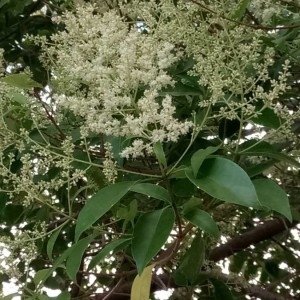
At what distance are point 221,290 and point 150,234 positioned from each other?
21.2 inches

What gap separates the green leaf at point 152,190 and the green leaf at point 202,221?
0.03m

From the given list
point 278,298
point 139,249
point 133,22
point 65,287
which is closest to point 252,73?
point 133,22

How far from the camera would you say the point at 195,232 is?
1035 mm

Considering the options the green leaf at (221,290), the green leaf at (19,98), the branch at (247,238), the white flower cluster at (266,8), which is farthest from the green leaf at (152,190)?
the branch at (247,238)

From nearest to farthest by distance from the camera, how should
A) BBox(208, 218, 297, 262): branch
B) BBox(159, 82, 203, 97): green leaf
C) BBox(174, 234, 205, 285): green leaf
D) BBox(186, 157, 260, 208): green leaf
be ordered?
1. BBox(186, 157, 260, 208): green leaf
2. BBox(159, 82, 203, 97): green leaf
3. BBox(174, 234, 205, 285): green leaf
4. BBox(208, 218, 297, 262): branch

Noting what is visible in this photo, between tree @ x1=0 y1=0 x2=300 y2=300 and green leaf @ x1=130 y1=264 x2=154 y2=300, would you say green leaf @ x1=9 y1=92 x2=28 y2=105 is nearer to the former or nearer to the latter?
tree @ x1=0 y1=0 x2=300 y2=300

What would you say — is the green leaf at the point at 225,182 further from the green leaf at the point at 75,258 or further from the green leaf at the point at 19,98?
the green leaf at the point at 19,98

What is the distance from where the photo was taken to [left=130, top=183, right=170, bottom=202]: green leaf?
0.73 metres

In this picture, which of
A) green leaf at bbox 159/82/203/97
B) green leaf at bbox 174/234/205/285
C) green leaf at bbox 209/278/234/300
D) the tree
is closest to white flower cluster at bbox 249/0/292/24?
the tree

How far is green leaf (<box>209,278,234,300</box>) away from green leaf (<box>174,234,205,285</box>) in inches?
2.9

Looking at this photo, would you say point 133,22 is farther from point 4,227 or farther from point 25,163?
point 4,227

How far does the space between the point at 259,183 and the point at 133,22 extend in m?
0.40

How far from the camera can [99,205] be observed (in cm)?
74

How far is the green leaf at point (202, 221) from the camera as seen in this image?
75 centimetres
